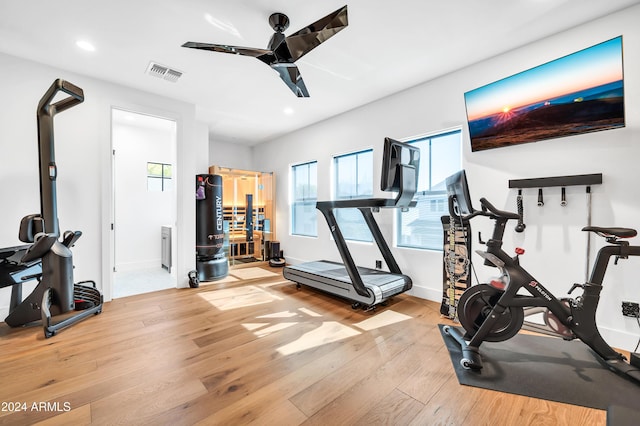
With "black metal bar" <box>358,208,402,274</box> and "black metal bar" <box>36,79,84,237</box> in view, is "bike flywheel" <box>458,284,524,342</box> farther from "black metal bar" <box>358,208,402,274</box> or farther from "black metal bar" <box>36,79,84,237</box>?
"black metal bar" <box>36,79,84,237</box>

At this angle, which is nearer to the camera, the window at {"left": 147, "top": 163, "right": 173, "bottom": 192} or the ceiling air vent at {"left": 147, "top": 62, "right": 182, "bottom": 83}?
the ceiling air vent at {"left": 147, "top": 62, "right": 182, "bottom": 83}

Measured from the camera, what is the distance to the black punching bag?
4465 millimetres

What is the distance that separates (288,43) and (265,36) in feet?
2.23

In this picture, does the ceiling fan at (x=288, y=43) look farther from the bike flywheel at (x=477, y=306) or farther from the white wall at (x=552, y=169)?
the bike flywheel at (x=477, y=306)

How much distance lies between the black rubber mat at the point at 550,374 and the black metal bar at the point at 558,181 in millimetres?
1445

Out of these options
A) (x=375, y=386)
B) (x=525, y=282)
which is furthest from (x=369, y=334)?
(x=525, y=282)

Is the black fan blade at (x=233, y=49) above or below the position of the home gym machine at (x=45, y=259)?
above

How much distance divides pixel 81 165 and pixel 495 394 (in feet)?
15.8

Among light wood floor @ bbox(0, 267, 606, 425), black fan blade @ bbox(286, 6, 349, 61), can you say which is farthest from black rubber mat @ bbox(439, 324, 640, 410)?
black fan blade @ bbox(286, 6, 349, 61)

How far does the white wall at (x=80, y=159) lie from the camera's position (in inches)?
115

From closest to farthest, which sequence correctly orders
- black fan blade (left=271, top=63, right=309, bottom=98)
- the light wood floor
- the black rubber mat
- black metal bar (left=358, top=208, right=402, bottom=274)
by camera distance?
the light wood floor → the black rubber mat → black fan blade (left=271, top=63, right=309, bottom=98) → black metal bar (left=358, top=208, right=402, bottom=274)

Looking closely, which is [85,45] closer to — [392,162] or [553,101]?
[392,162]

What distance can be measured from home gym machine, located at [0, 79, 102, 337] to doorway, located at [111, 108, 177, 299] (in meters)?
2.11

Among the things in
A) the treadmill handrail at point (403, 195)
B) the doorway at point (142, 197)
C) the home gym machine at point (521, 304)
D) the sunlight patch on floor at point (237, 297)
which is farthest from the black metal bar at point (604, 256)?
the doorway at point (142, 197)
